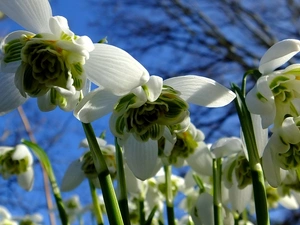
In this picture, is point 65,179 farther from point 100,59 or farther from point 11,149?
point 100,59

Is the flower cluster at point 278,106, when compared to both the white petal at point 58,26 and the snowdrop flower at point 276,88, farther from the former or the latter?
the white petal at point 58,26

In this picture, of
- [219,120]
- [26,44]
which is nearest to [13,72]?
[26,44]

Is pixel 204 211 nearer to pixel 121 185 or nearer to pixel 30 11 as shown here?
pixel 121 185

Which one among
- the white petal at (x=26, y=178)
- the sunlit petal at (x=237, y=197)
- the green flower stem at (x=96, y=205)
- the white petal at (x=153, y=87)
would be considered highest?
the white petal at (x=153, y=87)

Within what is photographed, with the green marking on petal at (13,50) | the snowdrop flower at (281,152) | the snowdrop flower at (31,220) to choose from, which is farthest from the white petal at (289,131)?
the snowdrop flower at (31,220)

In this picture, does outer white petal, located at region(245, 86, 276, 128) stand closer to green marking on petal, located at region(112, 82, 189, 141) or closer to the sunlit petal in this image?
green marking on petal, located at region(112, 82, 189, 141)

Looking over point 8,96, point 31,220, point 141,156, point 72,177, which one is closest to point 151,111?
point 141,156
